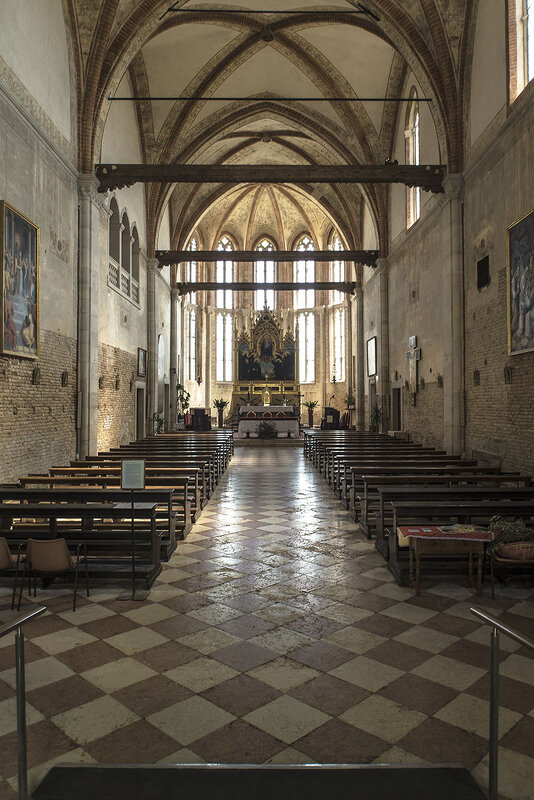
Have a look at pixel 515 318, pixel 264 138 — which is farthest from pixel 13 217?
pixel 264 138

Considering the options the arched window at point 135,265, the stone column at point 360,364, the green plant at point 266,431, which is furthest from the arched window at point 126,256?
the stone column at point 360,364

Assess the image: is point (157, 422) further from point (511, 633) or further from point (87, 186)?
point (511, 633)

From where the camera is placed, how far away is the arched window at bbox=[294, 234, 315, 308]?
1513 inches

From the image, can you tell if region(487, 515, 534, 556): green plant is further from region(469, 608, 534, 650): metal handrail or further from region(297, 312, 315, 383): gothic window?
region(297, 312, 315, 383): gothic window

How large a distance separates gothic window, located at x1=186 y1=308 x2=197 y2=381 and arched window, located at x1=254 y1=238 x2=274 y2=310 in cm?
494

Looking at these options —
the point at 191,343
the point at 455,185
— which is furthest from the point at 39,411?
the point at 191,343

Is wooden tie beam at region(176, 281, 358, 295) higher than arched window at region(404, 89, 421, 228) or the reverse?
the reverse

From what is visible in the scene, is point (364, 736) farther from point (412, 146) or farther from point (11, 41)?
point (412, 146)

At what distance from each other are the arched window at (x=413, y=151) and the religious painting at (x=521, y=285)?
27.2 feet

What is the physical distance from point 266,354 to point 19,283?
86.8 ft

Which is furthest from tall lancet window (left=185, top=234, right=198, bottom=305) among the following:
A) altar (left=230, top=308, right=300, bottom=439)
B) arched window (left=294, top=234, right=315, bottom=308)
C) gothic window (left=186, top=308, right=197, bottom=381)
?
arched window (left=294, top=234, right=315, bottom=308)

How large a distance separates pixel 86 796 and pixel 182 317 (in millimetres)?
32180

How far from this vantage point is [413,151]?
1895 centimetres

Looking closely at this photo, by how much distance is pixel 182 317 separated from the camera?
111 ft
